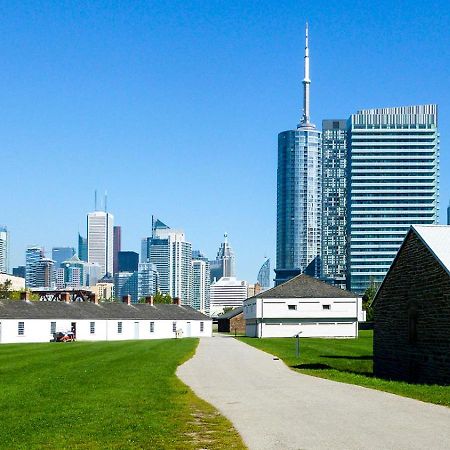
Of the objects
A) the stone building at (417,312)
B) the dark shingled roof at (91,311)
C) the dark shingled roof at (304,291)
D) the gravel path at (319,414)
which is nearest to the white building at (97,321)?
the dark shingled roof at (91,311)

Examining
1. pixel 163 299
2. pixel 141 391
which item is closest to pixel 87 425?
pixel 141 391

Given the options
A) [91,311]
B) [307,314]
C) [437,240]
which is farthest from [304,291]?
[437,240]

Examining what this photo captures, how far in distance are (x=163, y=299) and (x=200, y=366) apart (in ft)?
369

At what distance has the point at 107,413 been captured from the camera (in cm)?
2094

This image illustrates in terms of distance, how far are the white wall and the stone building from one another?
60.3 metres

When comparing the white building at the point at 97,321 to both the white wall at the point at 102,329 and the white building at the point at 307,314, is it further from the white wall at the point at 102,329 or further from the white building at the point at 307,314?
the white building at the point at 307,314

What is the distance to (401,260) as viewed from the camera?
35219mm

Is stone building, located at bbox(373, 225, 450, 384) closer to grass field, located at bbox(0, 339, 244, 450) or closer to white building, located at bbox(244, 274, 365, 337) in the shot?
grass field, located at bbox(0, 339, 244, 450)

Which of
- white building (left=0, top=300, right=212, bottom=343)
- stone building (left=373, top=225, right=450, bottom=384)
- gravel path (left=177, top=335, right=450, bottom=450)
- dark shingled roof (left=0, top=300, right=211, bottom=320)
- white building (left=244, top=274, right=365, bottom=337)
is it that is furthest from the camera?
white building (left=244, top=274, right=365, bottom=337)

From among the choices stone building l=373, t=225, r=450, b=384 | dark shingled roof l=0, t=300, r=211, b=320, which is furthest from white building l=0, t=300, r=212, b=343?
stone building l=373, t=225, r=450, b=384

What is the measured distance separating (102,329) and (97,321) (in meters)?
1.16

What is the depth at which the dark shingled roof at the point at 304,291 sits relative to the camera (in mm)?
100062

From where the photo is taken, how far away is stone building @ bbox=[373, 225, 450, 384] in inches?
1204

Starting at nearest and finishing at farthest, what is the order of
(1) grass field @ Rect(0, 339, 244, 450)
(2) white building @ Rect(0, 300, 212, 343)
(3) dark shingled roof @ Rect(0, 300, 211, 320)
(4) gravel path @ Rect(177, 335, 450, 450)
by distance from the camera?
(4) gravel path @ Rect(177, 335, 450, 450) → (1) grass field @ Rect(0, 339, 244, 450) → (2) white building @ Rect(0, 300, 212, 343) → (3) dark shingled roof @ Rect(0, 300, 211, 320)
